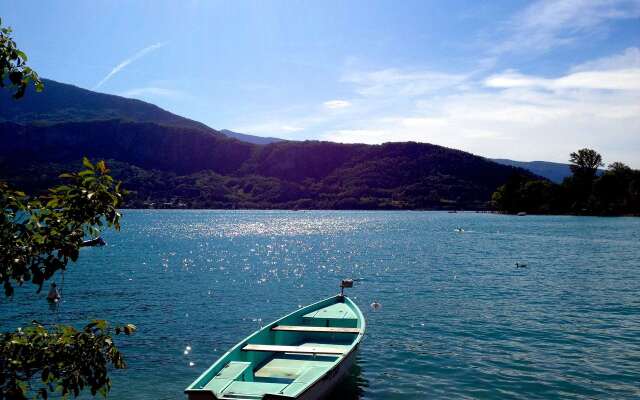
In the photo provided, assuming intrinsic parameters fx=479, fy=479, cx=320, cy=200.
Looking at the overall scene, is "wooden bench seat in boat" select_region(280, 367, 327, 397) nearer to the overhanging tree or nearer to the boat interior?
the boat interior

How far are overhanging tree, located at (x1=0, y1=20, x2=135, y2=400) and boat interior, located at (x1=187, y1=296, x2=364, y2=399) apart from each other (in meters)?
7.94

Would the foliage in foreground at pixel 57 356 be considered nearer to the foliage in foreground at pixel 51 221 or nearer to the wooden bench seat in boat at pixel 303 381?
the foliage in foreground at pixel 51 221

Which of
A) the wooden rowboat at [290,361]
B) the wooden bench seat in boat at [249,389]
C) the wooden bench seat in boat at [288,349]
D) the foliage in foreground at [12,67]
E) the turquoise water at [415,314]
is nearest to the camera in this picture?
the foliage in foreground at [12,67]

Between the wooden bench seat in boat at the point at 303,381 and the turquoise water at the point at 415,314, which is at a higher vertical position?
the wooden bench seat in boat at the point at 303,381

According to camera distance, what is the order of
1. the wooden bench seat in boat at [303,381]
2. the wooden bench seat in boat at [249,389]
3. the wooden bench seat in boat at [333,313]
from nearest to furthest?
the wooden bench seat in boat at [303,381]
the wooden bench seat in boat at [249,389]
the wooden bench seat in boat at [333,313]

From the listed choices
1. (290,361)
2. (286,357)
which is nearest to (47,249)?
(290,361)

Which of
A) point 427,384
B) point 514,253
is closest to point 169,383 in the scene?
point 427,384

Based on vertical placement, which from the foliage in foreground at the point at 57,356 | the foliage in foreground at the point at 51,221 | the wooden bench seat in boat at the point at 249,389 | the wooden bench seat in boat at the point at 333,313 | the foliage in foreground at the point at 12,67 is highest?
the foliage in foreground at the point at 12,67

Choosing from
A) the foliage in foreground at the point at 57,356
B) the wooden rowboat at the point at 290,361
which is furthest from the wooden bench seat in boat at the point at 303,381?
the foliage in foreground at the point at 57,356

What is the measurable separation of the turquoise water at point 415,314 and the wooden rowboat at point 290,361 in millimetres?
1694

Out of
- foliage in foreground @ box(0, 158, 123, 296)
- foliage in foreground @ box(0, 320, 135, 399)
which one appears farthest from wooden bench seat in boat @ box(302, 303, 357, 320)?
foliage in foreground @ box(0, 158, 123, 296)

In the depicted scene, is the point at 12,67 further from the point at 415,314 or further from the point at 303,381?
the point at 415,314

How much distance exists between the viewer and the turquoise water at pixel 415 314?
1925 centimetres

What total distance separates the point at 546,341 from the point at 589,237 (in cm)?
8010
